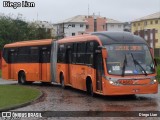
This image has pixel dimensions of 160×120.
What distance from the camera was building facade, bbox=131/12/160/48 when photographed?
110 m

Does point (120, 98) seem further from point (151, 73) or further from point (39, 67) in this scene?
point (39, 67)

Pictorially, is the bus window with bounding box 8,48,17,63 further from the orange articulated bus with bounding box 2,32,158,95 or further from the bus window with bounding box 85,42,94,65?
the bus window with bounding box 85,42,94,65

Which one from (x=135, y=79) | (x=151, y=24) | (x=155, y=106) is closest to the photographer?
(x=155, y=106)

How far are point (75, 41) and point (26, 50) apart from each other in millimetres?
7763

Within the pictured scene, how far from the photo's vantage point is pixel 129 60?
1972 cm

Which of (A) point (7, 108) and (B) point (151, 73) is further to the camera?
(B) point (151, 73)

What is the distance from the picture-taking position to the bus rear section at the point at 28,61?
29.5 metres

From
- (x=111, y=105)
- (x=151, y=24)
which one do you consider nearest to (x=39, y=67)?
(x=111, y=105)

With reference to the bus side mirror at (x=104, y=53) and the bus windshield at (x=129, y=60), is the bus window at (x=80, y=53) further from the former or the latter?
the bus side mirror at (x=104, y=53)

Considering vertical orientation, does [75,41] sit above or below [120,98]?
above

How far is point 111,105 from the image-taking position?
705 inches

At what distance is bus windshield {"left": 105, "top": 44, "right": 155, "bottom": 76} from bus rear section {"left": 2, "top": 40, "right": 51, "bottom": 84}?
975cm

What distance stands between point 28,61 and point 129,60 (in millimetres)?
12394

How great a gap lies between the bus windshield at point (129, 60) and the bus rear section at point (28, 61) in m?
9.75
